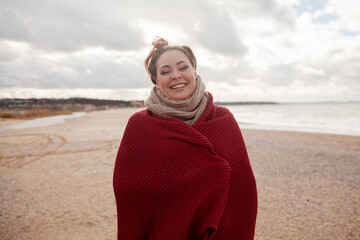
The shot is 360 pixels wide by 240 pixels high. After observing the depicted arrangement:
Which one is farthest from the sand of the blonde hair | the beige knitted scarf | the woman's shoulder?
the blonde hair

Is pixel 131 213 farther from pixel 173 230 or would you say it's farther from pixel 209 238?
pixel 209 238

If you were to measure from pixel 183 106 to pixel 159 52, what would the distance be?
518mm

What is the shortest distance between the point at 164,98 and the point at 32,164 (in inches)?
261

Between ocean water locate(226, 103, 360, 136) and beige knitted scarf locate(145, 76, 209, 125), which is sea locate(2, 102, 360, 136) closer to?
ocean water locate(226, 103, 360, 136)

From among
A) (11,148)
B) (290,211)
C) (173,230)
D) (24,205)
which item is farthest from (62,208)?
(11,148)

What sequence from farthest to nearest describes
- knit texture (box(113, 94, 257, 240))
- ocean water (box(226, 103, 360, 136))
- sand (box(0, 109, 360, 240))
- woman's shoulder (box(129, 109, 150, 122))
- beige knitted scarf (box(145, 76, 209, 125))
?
1. ocean water (box(226, 103, 360, 136))
2. sand (box(0, 109, 360, 240))
3. woman's shoulder (box(129, 109, 150, 122))
4. beige knitted scarf (box(145, 76, 209, 125))
5. knit texture (box(113, 94, 257, 240))

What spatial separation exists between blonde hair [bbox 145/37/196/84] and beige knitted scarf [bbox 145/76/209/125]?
0.76 feet

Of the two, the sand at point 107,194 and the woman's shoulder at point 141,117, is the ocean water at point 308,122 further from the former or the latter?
the woman's shoulder at point 141,117

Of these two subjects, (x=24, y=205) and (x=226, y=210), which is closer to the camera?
(x=226, y=210)

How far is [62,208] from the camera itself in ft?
13.3

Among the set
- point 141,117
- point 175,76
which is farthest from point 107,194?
point 175,76

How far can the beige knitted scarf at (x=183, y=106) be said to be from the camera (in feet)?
5.90

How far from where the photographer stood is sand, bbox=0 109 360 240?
339 cm

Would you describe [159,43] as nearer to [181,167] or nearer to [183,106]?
[183,106]
